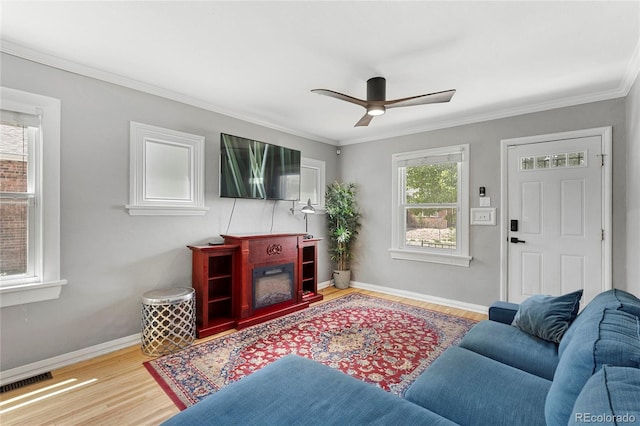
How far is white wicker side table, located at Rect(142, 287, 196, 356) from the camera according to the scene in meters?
2.68

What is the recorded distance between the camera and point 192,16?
1.96 metres

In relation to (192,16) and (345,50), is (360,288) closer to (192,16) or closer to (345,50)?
(345,50)

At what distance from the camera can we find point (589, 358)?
99 centimetres

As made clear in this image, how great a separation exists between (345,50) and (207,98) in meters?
1.81

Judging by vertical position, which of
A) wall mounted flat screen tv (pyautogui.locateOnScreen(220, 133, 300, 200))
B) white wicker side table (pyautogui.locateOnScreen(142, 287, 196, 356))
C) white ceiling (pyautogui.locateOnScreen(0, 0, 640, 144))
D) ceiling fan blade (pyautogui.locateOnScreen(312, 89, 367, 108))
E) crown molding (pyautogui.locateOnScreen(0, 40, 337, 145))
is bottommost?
white wicker side table (pyautogui.locateOnScreen(142, 287, 196, 356))

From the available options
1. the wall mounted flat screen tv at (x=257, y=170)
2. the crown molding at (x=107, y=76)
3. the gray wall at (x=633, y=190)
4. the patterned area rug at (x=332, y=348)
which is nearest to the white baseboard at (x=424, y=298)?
the patterned area rug at (x=332, y=348)

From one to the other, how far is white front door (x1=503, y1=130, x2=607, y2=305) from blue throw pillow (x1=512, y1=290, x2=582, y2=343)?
181cm

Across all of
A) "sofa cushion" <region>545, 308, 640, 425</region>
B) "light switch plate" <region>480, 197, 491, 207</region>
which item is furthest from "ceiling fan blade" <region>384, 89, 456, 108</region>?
"sofa cushion" <region>545, 308, 640, 425</region>

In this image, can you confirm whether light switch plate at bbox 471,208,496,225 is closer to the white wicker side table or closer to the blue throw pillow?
the blue throw pillow

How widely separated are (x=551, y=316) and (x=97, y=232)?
3.63 m

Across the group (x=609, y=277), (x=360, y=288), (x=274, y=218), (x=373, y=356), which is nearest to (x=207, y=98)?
(x=274, y=218)

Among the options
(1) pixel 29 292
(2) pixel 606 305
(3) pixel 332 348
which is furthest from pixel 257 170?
(2) pixel 606 305

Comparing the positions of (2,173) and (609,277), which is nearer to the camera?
(2,173)

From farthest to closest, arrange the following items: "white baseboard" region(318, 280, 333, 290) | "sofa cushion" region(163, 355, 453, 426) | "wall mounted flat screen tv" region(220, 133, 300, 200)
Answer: "white baseboard" region(318, 280, 333, 290) < "wall mounted flat screen tv" region(220, 133, 300, 200) < "sofa cushion" region(163, 355, 453, 426)
